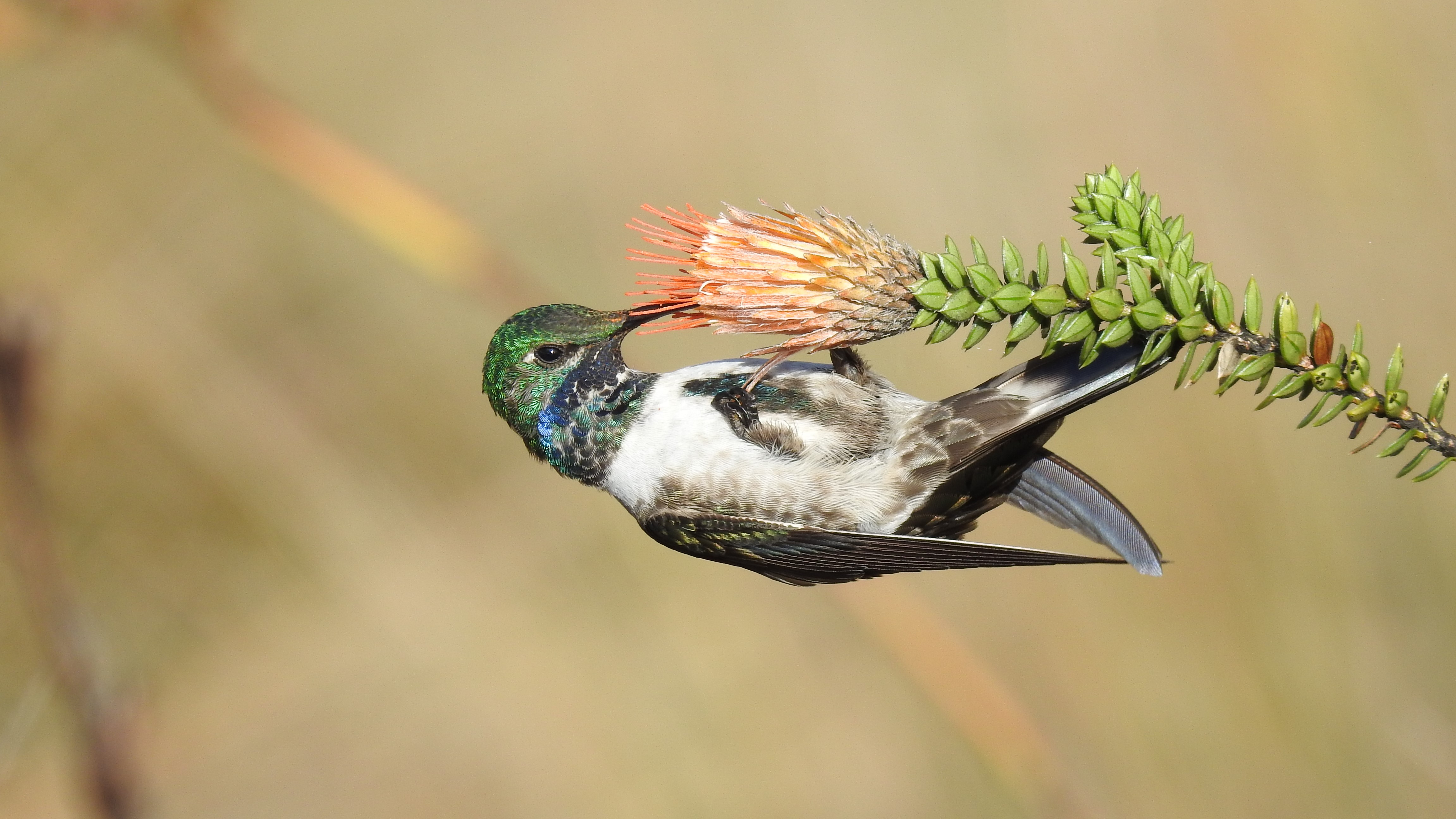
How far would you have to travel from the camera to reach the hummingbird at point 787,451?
6.27ft

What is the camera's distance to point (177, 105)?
4520mm

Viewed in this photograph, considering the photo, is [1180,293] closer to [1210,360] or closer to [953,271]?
[1210,360]

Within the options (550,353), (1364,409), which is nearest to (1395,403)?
(1364,409)

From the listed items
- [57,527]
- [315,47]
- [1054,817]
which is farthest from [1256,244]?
[57,527]

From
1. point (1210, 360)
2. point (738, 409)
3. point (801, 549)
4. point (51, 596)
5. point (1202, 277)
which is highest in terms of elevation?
point (1202, 277)

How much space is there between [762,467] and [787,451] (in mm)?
72

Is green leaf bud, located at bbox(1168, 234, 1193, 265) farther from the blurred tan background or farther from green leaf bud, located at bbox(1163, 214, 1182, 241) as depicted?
the blurred tan background

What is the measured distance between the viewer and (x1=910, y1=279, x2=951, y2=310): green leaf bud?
140 cm

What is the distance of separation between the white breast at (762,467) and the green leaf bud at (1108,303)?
86cm

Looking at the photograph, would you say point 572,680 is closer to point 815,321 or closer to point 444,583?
point 444,583

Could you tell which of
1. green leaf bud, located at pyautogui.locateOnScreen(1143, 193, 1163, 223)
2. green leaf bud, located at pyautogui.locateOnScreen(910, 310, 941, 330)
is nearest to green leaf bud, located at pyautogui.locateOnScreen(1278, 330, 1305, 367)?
green leaf bud, located at pyautogui.locateOnScreen(1143, 193, 1163, 223)

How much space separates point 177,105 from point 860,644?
13.2ft

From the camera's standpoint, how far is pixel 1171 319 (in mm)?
1237

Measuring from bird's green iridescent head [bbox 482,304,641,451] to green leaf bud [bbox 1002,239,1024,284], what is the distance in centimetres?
110
